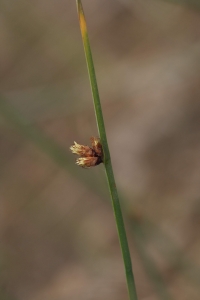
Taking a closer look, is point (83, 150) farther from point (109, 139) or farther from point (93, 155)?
point (109, 139)

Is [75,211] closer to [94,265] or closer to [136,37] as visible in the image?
[94,265]

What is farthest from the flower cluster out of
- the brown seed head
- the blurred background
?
the blurred background

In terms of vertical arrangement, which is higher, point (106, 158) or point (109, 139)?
point (109, 139)

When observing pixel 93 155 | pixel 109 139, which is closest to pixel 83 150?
pixel 93 155

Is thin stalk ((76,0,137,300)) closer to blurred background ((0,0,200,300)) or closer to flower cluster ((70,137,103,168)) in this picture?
flower cluster ((70,137,103,168))

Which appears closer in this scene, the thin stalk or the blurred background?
the thin stalk

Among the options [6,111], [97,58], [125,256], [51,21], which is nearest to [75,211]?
[97,58]

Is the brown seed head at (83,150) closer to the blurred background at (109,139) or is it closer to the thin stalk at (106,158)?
the thin stalk at (106,158)

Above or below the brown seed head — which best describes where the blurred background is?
above
